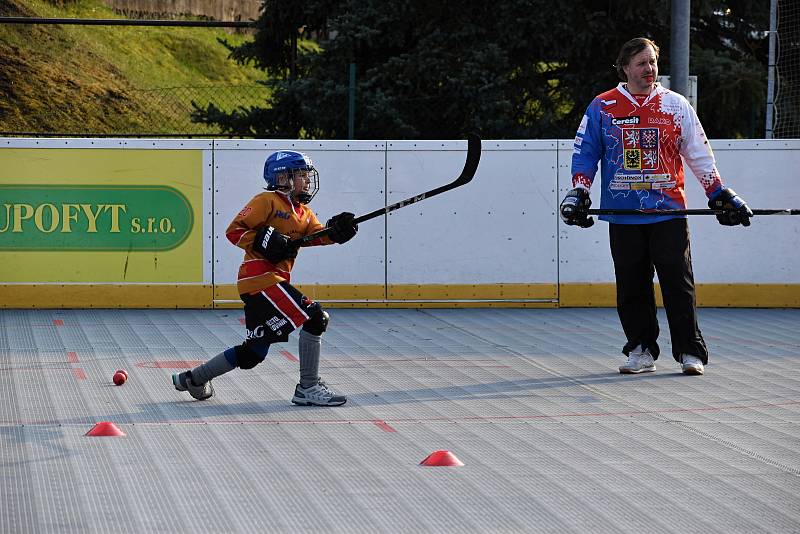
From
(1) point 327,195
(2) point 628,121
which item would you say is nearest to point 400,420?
(2) point 628,121

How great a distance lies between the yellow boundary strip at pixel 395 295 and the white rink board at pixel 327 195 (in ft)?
0.46

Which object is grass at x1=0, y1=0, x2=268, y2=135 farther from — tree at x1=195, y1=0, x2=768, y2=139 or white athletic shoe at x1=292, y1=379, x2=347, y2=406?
white athletic shoe at x1=292, y1=379, x2=347, y2=406

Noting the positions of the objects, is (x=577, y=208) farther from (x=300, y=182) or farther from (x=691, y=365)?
(x=300, y=182)

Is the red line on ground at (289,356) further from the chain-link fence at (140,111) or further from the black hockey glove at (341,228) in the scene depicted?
the chain-link fence at (140,111)

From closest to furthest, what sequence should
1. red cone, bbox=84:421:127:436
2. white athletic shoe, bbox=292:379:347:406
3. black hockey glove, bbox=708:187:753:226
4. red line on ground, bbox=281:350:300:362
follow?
red cone, bbox=84:421:127:436
white athletic shoe, bbox=292:379:347:406
black hockey glove, bbox=708:187:753:226
red line on ground, bbox=281:350:300:362

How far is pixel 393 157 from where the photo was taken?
1215cm

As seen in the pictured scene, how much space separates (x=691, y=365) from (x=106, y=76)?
18776mm

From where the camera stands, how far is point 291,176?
24.2 feet

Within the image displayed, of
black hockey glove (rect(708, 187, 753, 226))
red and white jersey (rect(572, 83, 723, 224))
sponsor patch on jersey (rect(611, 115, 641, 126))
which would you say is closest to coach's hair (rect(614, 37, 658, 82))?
red and white jersey (rect(572, 83, 723, 224))

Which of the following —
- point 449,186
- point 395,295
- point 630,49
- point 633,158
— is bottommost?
point 395,295

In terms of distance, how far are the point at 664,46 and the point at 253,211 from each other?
430 inches

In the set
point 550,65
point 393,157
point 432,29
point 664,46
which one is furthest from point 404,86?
point 393,157

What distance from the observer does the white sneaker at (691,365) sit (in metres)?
Result: 8.62

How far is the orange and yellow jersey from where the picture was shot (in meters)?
7.27
